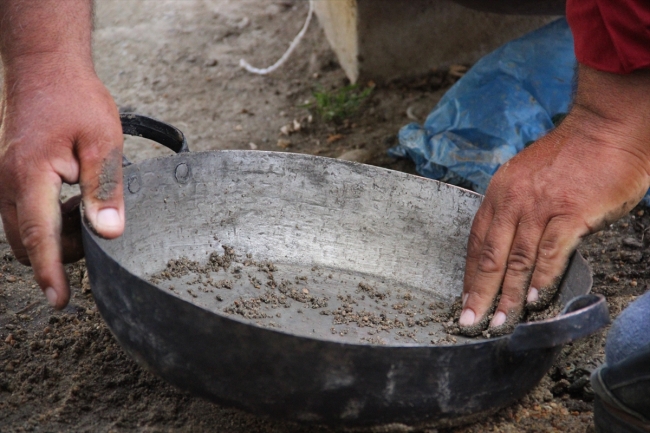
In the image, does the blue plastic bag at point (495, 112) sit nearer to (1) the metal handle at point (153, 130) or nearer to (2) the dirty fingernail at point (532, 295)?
(2) the dirty fingernail at point (532, 295)

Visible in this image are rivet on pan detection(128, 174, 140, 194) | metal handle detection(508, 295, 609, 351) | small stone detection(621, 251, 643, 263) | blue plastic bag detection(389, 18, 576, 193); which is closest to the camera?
metal handle detection(508, 295, 609, 351)

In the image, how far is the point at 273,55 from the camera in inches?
149

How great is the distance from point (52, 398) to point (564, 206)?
127 cm

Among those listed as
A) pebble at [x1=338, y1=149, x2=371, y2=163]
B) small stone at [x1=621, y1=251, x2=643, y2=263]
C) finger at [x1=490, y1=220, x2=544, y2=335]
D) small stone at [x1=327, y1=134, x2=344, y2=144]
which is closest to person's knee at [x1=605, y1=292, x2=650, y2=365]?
finger at [x1=490, y1=220, x2=544, y2=335]

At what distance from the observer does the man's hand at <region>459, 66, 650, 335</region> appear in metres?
1.59

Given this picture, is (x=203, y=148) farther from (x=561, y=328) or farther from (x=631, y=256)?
(x=561, y=328)

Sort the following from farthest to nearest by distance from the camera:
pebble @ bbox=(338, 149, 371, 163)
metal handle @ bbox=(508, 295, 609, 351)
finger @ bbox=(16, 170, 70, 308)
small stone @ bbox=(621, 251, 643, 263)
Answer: pebble @ bbox=(338, 149, 371, 163), small stone @ bbox=(621, 251, 643, 263), finger @ bbox=(16, 170, 70, 308), metal handle @ bbox=(508, 295, 609, 351)

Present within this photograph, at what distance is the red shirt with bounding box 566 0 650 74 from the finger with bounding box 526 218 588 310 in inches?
15.2

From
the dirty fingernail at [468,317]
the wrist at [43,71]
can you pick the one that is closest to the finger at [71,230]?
the wrist at [43,71]

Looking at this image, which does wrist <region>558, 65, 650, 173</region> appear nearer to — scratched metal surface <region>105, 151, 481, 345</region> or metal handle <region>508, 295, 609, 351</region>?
scratched metal surface <region>105, 151, 481, 345</region>

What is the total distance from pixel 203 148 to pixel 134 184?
1.26 m

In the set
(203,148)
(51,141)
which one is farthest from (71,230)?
(203,148)

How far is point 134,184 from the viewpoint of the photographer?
5.82ft

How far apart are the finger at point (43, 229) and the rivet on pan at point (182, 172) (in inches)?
20.6
